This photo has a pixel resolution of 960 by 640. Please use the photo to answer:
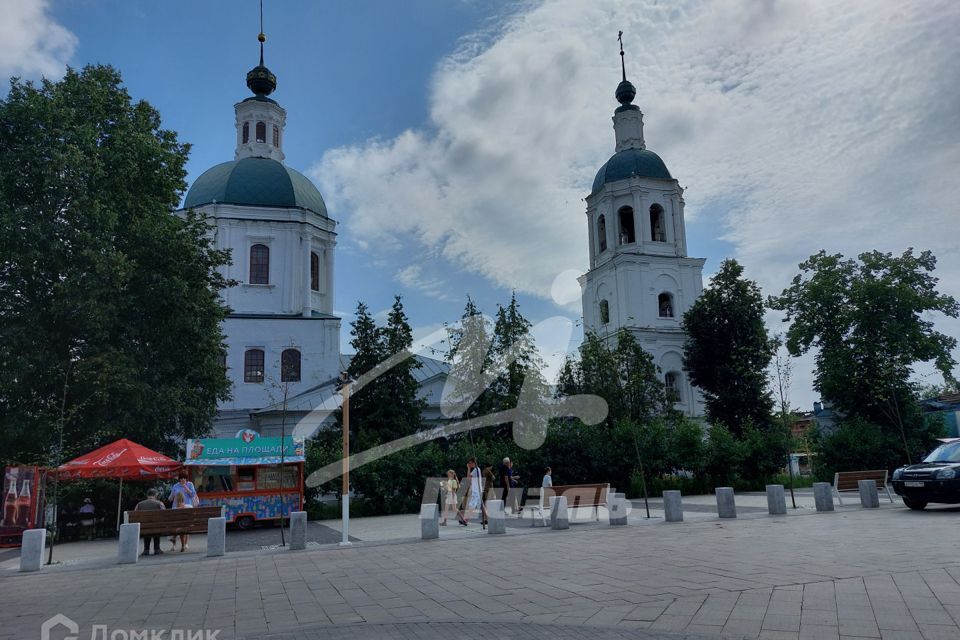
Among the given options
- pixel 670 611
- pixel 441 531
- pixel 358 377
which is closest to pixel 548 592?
pixel 670 611

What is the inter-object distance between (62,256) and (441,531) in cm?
1397

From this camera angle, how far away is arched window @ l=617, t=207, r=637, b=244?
46.1 meters

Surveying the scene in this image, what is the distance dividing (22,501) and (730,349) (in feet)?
114

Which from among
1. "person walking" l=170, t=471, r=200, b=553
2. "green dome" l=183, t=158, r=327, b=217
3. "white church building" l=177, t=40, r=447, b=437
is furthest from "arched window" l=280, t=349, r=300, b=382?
"person walking" l=170, t=471, r=200, b=553

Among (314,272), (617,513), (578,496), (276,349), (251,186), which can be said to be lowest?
(617,513)

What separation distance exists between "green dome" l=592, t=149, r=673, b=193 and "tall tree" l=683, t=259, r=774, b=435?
7.70m

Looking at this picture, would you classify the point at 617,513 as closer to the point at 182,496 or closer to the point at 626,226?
the point at 182,496

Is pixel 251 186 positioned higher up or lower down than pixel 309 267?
higher up

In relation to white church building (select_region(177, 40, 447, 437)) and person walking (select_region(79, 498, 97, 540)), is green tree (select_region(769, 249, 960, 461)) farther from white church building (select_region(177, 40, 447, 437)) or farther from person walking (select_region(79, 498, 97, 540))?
person walking (select_region(79, 498, 97, 540))

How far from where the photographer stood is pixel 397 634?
6.29 metres

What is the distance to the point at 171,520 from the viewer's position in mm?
13930

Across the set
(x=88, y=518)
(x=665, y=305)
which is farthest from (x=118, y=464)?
(x=665, y=305)

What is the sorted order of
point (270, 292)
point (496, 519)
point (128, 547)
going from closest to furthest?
1. point (128, 547)
2. point (496, 519)
3. point (270, 292)

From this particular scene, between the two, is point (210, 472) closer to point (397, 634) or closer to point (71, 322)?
point (71, 322)
